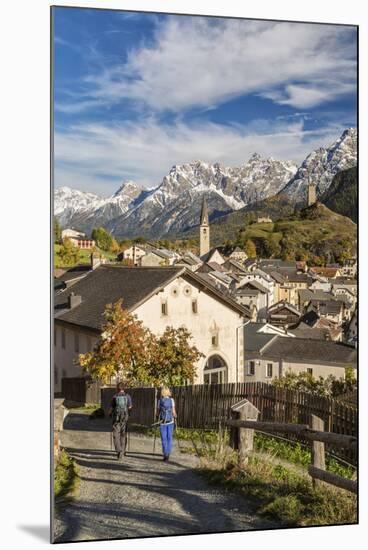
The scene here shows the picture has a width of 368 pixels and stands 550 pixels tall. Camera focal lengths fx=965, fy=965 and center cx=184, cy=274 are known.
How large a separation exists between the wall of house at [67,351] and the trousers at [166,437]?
982 mm

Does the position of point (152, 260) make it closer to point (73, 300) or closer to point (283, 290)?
point (73, 300)

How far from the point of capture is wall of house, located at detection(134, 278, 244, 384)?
9.16m

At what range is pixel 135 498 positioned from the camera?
8.72 meters

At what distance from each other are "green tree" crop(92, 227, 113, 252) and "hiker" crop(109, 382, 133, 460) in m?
1.30

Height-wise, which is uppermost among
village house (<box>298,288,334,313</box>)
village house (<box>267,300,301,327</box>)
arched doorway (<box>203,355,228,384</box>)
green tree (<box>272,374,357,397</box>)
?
village house (<box>298,288,334,313</box>)

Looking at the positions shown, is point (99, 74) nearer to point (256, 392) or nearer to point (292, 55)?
point (292, 55)

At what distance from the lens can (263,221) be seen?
31.7 feet

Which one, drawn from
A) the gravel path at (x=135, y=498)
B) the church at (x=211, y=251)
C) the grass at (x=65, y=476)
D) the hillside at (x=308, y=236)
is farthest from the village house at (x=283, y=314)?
the grass at (x=65, y=476)

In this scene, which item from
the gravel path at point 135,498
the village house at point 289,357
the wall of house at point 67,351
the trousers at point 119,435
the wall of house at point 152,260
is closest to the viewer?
the gravel path at point 135,498

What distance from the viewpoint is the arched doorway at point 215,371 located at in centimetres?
935

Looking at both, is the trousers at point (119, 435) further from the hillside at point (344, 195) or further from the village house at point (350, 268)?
the hillside at point (344, 195)

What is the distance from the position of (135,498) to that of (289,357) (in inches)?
80.6

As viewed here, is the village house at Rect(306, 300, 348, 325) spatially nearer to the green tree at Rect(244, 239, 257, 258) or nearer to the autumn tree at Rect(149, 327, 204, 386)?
the green tree at Rect(244, 239, 257, 258)

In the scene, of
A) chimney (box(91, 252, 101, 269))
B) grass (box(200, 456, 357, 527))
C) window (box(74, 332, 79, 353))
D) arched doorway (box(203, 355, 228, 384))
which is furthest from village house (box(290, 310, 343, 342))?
window (box(74, 332, 79, 353))
